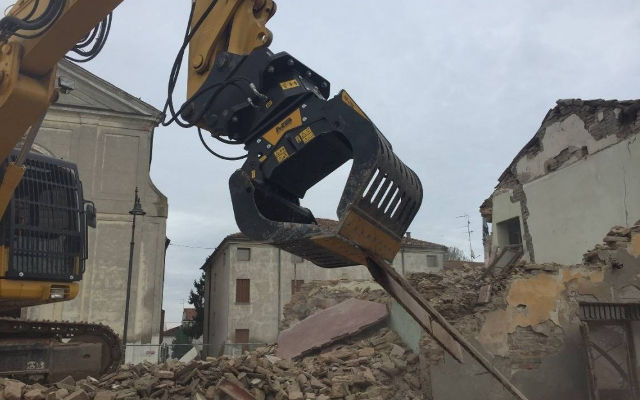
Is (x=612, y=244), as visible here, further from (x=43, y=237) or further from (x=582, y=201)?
(x=43, y=237)

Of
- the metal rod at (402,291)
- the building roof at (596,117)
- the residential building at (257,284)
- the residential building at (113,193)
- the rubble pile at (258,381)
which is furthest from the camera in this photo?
the residential building at (257,284)

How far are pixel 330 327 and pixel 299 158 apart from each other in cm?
593

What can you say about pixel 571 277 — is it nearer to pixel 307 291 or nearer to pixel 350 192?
pixel 350 192

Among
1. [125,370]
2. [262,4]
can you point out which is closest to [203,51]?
[262,4]

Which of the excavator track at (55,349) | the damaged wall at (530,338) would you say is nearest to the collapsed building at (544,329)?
the damaged wall at (530,338)

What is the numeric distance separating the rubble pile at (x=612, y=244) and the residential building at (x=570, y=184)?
130 inches

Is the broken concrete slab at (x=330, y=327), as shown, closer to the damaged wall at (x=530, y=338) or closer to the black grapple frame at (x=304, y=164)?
the damaged wall at (x=530, y=338)

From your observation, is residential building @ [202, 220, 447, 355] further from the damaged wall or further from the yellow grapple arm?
the yellow grapple arm

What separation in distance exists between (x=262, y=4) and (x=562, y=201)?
12929mm

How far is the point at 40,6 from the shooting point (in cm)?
477

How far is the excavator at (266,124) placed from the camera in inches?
134

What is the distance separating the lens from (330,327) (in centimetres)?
916

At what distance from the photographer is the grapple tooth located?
10.9 feet

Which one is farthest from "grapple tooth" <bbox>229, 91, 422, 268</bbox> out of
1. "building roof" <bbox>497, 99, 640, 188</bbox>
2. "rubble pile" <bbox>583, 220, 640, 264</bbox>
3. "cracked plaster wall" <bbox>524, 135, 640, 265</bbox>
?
"building roof" <bbox>497, 99, 640, 188</bbox>
